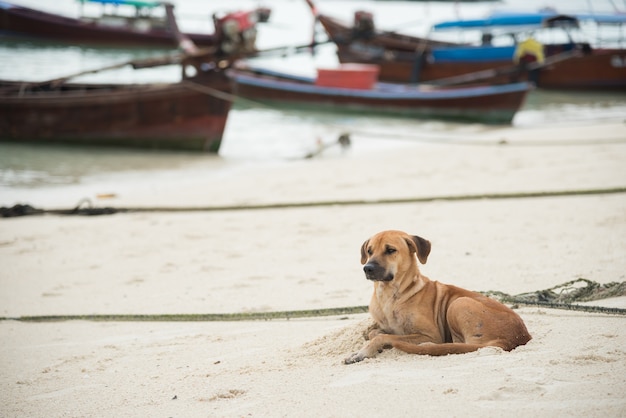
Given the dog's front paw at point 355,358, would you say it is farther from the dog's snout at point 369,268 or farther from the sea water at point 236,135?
the sea water at point 236,135

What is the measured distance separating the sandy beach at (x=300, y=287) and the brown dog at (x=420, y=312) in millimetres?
102

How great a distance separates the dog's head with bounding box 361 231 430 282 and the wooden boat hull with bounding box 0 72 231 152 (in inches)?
433

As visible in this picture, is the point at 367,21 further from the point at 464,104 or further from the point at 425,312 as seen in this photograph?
the point at 425,312

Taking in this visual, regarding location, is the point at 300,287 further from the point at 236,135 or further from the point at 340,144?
the point at 236,135

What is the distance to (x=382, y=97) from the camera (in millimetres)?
18438

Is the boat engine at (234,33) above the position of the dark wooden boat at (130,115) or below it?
above

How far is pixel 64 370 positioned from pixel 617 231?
15.1 ft

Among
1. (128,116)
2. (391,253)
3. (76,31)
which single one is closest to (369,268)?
(391,253)

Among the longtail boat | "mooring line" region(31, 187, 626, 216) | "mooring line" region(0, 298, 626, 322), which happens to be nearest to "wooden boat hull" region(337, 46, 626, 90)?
the longtail boat

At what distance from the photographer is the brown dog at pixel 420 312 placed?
393cm

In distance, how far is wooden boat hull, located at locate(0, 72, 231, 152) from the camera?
14.8 metres

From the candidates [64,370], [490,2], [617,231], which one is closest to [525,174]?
[617,231]

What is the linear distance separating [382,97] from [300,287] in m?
13.0

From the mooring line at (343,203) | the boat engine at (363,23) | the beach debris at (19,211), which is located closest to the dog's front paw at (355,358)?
the mooring line at (343,203)
